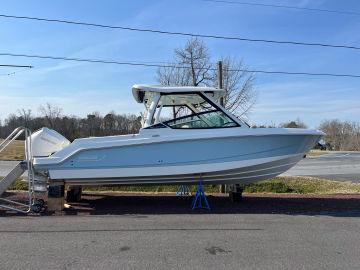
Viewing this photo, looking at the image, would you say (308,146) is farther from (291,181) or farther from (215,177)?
(291,181)

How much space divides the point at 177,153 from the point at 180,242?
368 cm

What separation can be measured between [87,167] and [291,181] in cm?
956

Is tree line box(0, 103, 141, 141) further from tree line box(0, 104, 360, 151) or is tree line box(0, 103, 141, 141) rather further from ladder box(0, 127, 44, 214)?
ladder box(0, 127, 44, 214)

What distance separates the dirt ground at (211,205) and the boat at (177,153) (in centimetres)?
62

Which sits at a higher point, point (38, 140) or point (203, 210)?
point (38, 140)

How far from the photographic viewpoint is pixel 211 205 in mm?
10586

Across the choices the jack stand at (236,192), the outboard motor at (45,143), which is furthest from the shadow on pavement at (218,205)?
the outboard motor at (45,143)

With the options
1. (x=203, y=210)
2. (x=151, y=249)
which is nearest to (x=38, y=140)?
(x=203, y=210)

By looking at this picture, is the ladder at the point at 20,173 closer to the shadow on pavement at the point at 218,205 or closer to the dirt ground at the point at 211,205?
the dirt ground at the point at 211,205

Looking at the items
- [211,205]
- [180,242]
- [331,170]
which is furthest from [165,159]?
[331,170]

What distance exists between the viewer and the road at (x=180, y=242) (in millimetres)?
5578

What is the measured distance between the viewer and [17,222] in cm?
818

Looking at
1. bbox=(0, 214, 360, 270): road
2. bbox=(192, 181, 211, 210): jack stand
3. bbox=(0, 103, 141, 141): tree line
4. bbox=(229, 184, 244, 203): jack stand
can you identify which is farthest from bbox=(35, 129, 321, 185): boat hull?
bbox=(0, 103, 141, 141): tree line

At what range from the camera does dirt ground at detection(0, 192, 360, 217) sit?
9547 millimetres
